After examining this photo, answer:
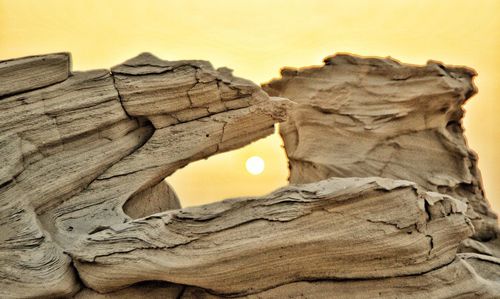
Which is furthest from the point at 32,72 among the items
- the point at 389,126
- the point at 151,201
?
the point at 389,126

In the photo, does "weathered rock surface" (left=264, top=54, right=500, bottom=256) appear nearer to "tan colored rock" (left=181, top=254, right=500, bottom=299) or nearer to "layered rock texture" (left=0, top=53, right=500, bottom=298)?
"layered rock texture" (left=0, top=53, right=500, bottom=298)

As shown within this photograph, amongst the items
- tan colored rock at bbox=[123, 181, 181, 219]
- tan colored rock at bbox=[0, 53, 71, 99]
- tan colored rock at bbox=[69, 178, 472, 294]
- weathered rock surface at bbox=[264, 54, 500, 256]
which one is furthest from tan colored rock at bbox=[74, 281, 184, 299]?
weathered rock surface at bbox=[264, 54, 500, 256]

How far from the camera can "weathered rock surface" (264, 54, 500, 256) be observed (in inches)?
412

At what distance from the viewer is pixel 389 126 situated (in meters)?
10.6

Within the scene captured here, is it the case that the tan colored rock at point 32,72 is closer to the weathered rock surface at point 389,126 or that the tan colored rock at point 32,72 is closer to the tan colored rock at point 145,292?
the tan colored rock at point 145,292

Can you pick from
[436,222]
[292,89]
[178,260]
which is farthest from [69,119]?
[292,89]

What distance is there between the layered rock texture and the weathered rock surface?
6.75 feet

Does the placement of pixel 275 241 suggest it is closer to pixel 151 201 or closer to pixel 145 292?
pixel 145 292

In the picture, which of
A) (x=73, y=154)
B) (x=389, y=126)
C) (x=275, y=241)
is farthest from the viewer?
(x=389, y=126)

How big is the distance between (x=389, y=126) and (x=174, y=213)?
6.16 m

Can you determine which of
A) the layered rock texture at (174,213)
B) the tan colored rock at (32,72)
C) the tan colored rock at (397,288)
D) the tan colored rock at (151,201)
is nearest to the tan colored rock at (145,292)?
the layered rock texture at (174,213)

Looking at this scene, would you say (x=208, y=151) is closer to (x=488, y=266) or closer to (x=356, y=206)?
(x=356, y=206)

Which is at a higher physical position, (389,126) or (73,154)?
(389,126)

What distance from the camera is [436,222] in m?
6.23
